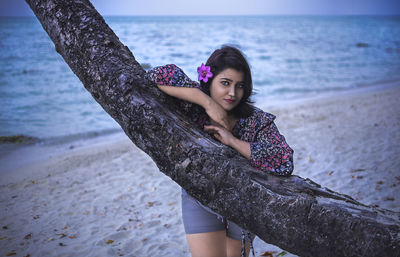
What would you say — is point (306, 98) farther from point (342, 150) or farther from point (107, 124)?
point (107, 124)

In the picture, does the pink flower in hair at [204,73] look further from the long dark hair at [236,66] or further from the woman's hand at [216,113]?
the woman's hand at [216,113]

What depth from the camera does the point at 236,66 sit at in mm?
2230

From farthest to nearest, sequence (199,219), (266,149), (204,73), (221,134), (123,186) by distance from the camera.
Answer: (123,186) → (204,73) → (199,219) → (221,134) → (266,149)

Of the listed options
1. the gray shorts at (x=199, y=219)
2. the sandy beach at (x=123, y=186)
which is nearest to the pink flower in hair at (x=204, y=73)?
the gray shorts at (x=199, y=219)

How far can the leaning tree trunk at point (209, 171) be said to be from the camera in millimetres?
1484

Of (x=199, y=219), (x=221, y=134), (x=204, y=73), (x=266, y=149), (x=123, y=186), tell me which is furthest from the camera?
(x=123, y=186)

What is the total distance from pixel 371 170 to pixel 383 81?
14.5m

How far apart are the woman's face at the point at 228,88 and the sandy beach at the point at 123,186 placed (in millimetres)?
2454

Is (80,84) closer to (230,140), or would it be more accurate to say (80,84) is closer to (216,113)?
(216,113)

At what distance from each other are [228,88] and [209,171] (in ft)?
2.67

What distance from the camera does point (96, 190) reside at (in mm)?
5609

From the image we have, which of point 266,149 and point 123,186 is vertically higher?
point 266,149

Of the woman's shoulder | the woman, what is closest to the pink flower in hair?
the woman

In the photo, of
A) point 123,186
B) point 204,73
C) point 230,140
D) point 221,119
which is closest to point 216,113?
point 221,119
